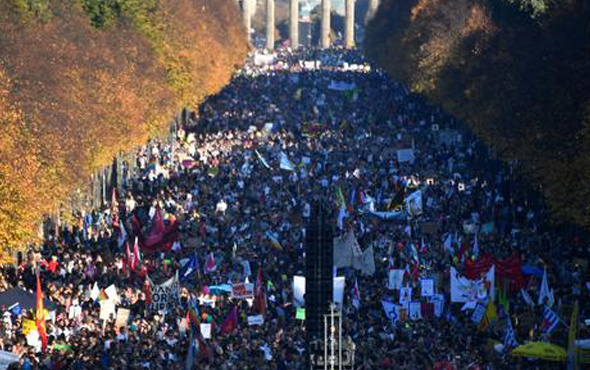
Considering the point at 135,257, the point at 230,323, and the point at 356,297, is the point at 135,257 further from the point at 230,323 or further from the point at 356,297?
the point at 230,323

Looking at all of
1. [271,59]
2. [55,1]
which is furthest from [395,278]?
[271,59]

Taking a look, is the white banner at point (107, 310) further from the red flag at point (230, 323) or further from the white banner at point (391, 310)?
the white banner at point (391, 310)

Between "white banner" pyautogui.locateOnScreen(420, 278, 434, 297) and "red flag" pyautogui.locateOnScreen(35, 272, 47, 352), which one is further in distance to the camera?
"white banner" pyautogui.locateOnScreen(420, 278, 434, 297)

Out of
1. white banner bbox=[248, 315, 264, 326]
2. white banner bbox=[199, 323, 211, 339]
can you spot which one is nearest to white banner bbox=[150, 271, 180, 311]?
white banner bbox=[248, 315, 264, 326]

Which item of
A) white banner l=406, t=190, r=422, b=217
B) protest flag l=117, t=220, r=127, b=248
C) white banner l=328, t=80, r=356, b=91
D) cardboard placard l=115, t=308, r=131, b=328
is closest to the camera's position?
cardboard placard l=115, t=308, r=131, b=328

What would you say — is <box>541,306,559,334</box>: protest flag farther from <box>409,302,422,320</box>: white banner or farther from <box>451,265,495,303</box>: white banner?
<box>409,302,422,320</box>: white banner

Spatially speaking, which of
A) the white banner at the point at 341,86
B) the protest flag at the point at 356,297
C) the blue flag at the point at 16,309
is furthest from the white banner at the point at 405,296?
the white banner at the point at 341,86
